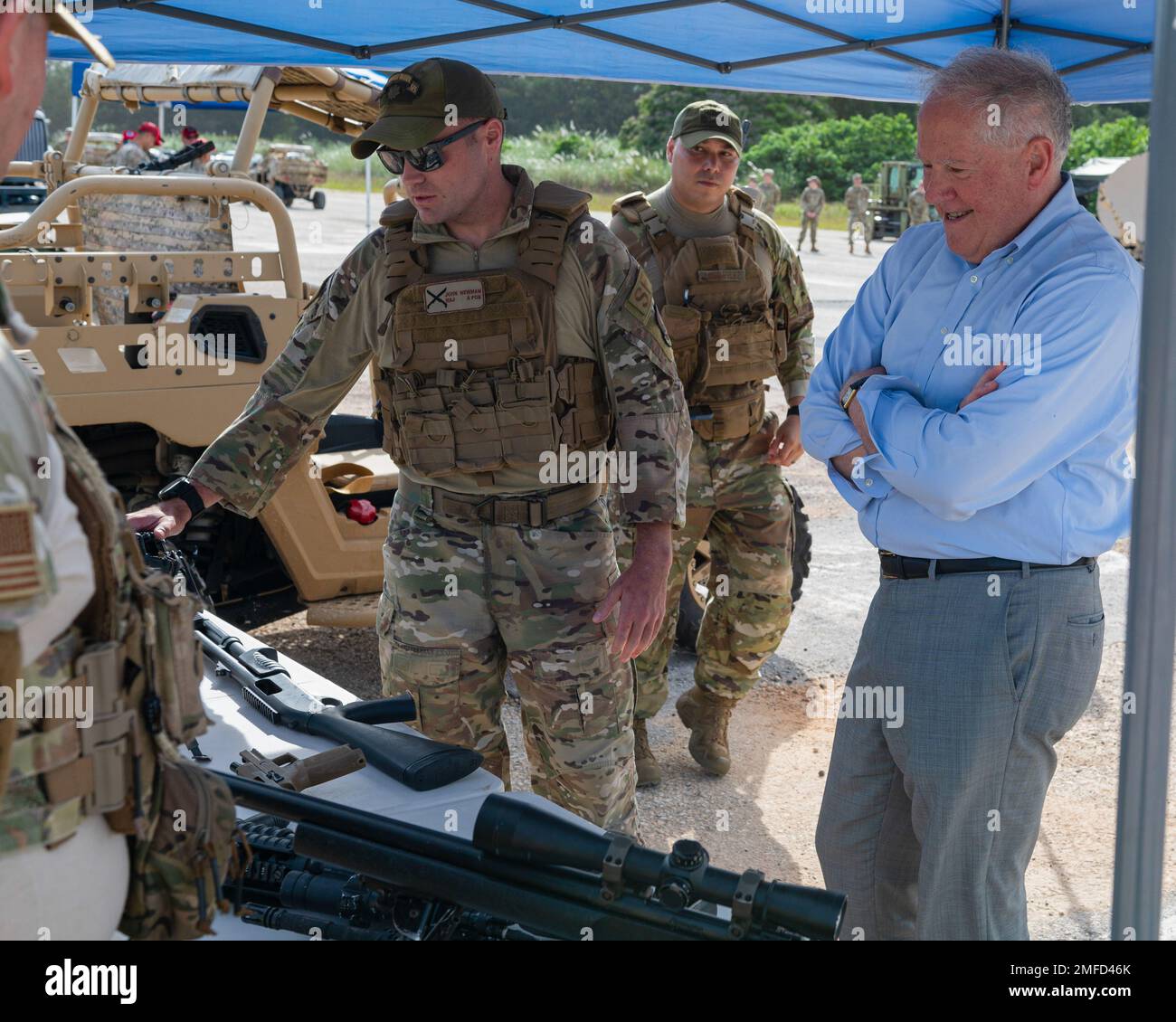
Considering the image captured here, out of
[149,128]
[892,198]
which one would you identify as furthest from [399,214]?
[892,198]

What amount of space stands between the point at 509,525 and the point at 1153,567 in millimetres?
1471

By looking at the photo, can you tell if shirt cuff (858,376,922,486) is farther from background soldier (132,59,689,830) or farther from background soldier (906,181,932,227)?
background soldier (906,181,932,227)

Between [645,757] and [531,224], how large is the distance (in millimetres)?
2103

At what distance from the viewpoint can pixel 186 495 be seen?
2730 mm

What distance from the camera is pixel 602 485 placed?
300 cm

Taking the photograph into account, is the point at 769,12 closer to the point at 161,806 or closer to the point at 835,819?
the point at 835,819

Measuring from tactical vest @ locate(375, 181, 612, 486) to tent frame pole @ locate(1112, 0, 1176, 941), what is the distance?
4.52 ft

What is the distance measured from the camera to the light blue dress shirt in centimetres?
219

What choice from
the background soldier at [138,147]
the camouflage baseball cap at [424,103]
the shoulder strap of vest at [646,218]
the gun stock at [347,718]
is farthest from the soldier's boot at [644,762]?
the background soldier at [138,147]

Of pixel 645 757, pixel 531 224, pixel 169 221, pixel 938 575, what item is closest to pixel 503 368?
pixel 531 224

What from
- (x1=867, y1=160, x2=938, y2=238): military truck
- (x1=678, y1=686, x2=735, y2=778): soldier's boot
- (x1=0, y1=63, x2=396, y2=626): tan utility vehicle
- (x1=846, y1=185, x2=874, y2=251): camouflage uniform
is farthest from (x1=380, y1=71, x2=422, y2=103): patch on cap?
(x1=846, y1=185, x2=874, y2=251): camouflage uniform
